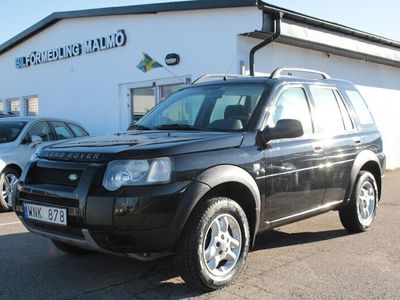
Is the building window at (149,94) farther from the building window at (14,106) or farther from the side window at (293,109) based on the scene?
the side window at (293,109)

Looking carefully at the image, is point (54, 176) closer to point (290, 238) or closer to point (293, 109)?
point (293, 109)

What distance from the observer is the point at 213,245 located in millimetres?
4438

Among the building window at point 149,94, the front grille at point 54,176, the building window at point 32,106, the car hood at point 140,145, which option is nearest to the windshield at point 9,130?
the building window at point 149,94

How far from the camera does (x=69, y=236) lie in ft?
14.0

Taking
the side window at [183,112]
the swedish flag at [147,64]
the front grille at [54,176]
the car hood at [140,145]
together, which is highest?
the swedish flag at [147,64]

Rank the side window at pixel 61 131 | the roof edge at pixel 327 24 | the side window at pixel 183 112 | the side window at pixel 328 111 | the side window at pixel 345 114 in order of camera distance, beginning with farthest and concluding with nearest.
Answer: the roof edge at pixel 327 24 < the side window at pixel 61 131 < the side window at pixel 345 114 < the side window at pixel 328 111 < the side window at pixel 183 112

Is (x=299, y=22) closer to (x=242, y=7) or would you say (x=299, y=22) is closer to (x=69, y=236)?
(x=242, y=7)

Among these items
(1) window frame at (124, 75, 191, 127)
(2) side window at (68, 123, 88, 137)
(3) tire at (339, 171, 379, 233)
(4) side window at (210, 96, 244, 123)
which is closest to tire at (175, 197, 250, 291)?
(4) side window at (210, 96, 244, 123)

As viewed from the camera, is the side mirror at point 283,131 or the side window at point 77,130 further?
the side window at point 77,130

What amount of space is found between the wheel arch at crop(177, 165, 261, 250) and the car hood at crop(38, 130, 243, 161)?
9.1 inches

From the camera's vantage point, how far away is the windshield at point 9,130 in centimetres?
919

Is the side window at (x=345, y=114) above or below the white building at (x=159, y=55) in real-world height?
below

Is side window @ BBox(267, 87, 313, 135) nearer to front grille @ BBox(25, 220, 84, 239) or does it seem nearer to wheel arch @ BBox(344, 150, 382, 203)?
wheel arch @ BBox(344, 150, 382, 203)

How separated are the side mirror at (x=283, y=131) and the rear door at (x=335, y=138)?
0.92 meters
